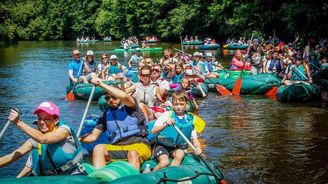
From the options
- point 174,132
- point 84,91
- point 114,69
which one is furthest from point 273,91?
point 174,132

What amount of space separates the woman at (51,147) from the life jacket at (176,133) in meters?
1.59

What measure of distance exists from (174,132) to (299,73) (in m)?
8.76

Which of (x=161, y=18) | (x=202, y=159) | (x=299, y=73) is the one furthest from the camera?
(x=161, y=18)

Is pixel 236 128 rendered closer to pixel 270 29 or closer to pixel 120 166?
pixel 120 166

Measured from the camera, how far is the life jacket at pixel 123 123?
634 centimetres

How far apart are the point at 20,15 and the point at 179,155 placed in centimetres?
6474

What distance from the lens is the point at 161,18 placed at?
192ft

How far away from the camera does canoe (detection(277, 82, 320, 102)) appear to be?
1420cm

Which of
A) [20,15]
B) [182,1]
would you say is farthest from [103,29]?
[182,1]

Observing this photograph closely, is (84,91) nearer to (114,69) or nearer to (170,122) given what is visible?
(114,69)

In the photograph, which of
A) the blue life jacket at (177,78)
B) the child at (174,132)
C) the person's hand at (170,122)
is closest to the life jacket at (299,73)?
the blue life jacket at (177,78)

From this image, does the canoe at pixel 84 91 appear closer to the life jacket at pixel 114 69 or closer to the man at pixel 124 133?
the life jacket at pixel 114 69

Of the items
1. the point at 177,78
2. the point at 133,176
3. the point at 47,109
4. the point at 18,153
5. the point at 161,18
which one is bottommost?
the point at 177,78

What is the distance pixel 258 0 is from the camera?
69.8ft
